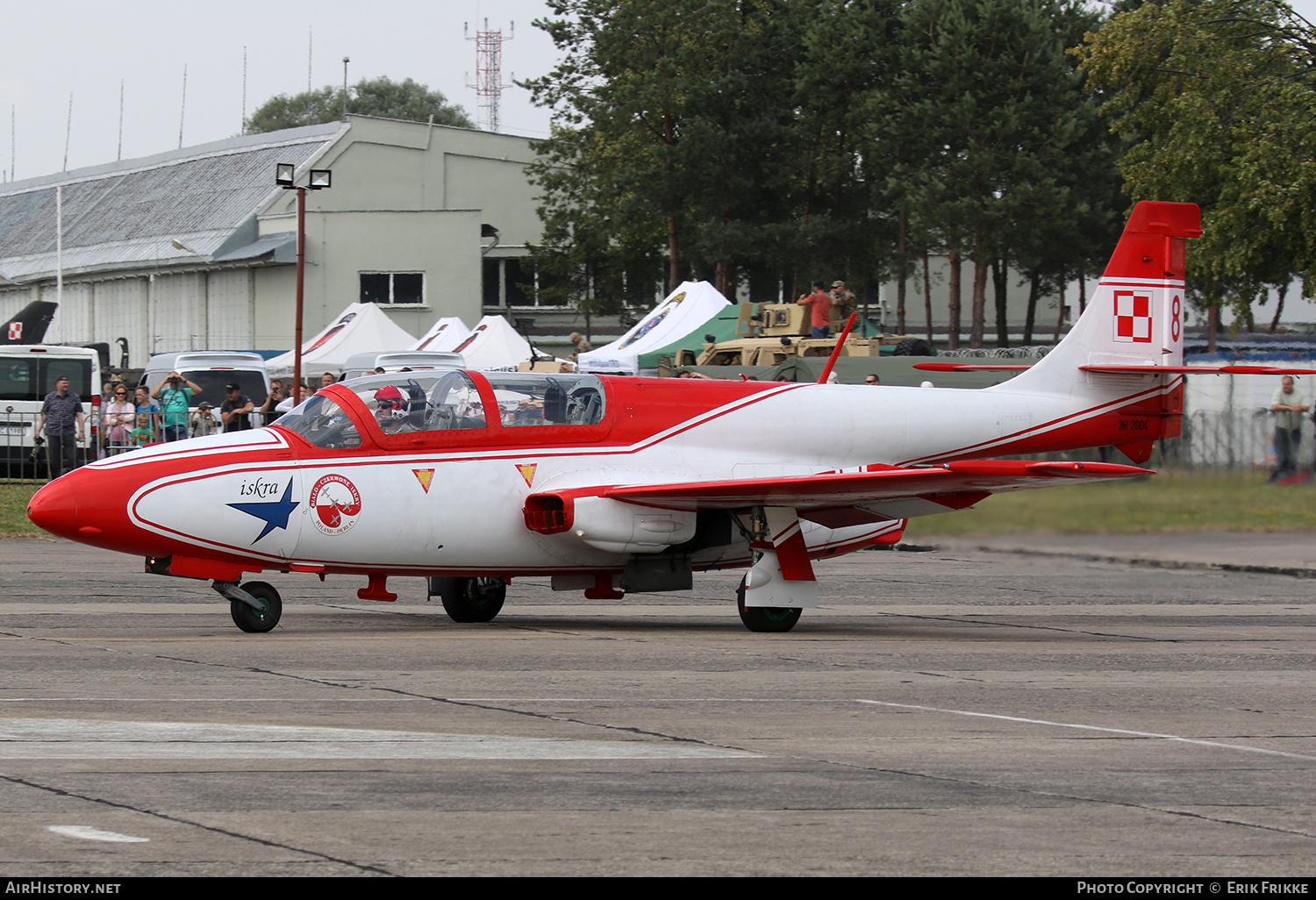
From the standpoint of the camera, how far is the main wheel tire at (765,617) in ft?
39.1

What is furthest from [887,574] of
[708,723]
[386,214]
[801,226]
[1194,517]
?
[386,214]

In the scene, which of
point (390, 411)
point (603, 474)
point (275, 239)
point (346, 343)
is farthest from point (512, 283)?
point (390, 411)

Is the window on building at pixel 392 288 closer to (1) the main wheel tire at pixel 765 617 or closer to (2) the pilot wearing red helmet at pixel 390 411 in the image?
(2) the pilot wearing red helmet at pixel 390 411

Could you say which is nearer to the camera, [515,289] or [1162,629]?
[1162,629]

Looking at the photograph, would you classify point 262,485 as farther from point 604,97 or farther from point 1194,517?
point 604,97

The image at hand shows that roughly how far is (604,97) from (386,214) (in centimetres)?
925

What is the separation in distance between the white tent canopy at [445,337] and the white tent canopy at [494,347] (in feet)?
5.02

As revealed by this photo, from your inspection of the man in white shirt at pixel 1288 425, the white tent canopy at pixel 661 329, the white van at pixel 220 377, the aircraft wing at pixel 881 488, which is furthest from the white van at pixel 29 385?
the man in white shirt at pixel 1288 425

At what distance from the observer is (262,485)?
1101 centimetres

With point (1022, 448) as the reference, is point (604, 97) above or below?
above

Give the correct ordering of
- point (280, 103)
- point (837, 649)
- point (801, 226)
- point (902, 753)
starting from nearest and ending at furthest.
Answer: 1. point (902, 753)
2. point (837, 649)
3. point (801, 226)
4. point (280, 103)

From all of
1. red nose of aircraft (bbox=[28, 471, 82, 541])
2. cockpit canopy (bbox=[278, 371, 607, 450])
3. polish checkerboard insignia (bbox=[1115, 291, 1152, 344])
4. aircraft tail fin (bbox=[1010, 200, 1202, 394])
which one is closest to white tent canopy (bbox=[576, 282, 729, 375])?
aircraft tail fin (bbox=[1010, 200, 1202, 394])

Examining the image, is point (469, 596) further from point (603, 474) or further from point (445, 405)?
point (445, 405)

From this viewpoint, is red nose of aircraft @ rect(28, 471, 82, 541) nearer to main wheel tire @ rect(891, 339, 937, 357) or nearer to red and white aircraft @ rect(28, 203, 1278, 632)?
red and white aircraft @ rect(28, 203, 1278, 632)
